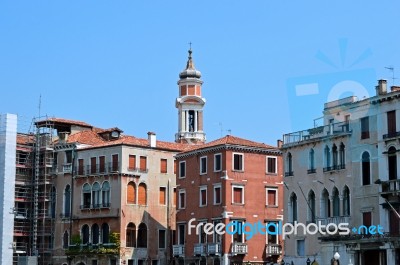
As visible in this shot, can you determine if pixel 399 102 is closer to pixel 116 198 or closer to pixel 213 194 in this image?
pixel 213 194

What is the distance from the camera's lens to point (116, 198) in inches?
2306

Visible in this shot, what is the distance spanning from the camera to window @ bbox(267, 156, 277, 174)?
2198 inches

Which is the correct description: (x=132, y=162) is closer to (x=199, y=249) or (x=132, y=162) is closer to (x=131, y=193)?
(x=131, y=193)

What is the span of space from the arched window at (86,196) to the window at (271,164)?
13131mm

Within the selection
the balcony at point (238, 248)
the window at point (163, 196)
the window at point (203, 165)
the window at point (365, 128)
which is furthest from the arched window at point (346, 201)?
the window at point (163, 196)

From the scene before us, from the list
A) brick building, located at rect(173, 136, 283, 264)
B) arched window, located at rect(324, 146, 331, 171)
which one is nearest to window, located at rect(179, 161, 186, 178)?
brick building, located at rect(173, 136, 283, 264)

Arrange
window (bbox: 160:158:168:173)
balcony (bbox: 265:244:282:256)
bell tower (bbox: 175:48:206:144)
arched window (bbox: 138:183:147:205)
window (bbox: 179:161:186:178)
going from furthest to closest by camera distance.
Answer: bell tower (bbox: 175:48:206:144)
window (bbox: 160:158:168:173)
arched window (bbox: 138:183:147:205)
window (bbox: 179:161:186:178)
balcony (bbox: 265:244:282:256)

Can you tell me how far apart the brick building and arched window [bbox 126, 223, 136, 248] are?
3337 millimetres

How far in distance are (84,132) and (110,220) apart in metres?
8.61

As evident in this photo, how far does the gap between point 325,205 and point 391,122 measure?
615cm

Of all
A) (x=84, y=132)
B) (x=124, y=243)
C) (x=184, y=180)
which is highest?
(x=84, y=132)

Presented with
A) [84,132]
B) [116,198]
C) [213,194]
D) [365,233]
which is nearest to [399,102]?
[365,233]

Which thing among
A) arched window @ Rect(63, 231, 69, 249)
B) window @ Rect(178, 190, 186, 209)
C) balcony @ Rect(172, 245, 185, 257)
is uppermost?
window @ Rect(178, 190, 186, 209)

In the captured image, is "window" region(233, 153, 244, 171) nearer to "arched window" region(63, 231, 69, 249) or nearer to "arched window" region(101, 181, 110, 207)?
"arched window" region(101, 181, 110, 207)
